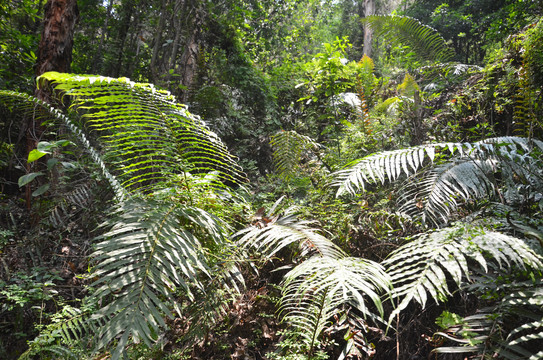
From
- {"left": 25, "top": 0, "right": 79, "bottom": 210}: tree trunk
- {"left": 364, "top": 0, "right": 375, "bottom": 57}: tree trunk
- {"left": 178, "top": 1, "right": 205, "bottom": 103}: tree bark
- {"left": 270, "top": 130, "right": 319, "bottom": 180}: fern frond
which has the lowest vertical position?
{"left": 270, "top": 130, "right": 319, "bottom": 180}: fern frond

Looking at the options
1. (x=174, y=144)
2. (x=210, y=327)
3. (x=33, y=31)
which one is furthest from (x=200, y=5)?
(x=210, y=327)

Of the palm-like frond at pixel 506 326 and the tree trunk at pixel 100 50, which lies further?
the tree trunk at pixel 100 50

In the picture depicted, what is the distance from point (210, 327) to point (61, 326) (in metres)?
0.93

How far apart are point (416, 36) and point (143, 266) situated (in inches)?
167

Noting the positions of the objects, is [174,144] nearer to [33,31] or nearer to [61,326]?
[61,326]

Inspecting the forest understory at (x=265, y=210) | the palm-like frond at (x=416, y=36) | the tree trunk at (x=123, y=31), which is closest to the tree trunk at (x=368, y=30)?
the forest understory at (x=265, y=210)

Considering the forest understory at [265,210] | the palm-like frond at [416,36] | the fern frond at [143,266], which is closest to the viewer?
the fern frond at [143,266]

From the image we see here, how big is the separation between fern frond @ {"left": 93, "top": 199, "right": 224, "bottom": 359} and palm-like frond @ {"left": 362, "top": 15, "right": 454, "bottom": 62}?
380cm

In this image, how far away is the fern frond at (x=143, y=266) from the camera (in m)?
1.14

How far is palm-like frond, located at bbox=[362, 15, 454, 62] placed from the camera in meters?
3.94

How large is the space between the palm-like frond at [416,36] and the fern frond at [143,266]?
12.5 feet

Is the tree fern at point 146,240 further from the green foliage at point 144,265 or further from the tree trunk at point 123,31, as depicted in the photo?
the tree trunk at point 123,31

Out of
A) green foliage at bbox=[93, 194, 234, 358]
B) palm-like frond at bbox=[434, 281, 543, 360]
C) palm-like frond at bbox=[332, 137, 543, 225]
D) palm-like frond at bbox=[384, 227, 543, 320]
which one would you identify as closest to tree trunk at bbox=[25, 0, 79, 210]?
green foliage at bbox=[93, 194, 234, 358]

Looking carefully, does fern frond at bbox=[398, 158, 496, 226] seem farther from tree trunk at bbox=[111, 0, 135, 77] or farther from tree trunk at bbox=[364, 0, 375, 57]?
tree trunk at bbox=[364, 0, 375, 57]
